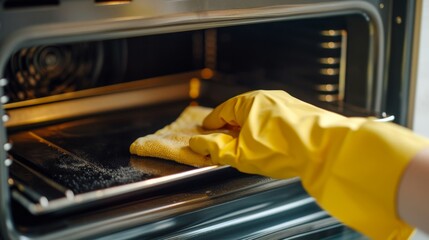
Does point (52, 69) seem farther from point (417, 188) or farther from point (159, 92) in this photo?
point (417, 188)

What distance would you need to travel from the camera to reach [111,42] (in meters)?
1.33

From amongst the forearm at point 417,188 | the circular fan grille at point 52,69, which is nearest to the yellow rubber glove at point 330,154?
the forearm at point 417,188

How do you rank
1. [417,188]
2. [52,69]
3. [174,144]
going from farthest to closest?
[52,69]
[174,144]
[417,188]

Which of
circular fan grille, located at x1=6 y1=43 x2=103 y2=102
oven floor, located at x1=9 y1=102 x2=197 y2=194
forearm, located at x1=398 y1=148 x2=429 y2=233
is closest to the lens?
forearm, located at x1=398 y1=148 x2=429 y2=233

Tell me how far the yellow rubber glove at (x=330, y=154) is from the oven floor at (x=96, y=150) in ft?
0.31

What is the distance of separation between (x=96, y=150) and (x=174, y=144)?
0.13 m

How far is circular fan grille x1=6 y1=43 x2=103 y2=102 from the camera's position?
125 centimetres

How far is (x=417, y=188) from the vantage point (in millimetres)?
715

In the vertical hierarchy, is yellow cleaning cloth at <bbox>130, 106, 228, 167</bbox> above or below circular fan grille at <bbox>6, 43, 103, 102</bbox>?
below

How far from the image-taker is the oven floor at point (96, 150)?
88 cm

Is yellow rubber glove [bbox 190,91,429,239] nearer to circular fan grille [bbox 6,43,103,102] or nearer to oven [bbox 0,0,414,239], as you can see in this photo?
oven [bbox 0,0,414,239]

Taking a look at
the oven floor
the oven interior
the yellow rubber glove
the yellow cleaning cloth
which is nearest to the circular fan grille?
the oven interior

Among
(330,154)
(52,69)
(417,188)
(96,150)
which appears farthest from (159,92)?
(417,188)

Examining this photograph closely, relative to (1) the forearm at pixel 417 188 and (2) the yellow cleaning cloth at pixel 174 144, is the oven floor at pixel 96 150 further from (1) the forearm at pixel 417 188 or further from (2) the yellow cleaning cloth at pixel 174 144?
(1) the forearm at pixel 417 188
